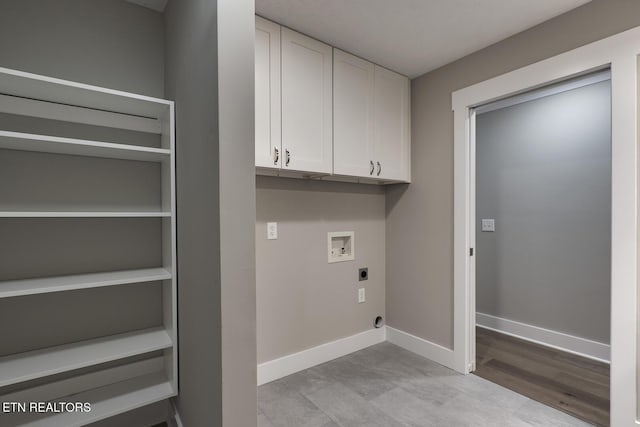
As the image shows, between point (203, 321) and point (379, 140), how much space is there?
1941mm

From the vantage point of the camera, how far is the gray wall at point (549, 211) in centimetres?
270

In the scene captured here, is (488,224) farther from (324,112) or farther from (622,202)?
(324,112)

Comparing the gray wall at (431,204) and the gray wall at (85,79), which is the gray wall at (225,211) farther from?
the gray wall at (431,204)

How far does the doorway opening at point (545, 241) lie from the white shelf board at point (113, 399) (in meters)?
2.23

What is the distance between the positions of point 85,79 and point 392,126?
2.15m

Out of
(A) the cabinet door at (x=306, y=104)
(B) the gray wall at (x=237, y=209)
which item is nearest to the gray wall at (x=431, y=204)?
(A) the cabinet door at (x=306, y=104)

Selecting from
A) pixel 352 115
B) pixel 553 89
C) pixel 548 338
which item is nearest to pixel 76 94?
pixel 352 115

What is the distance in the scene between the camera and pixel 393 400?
6.76ft

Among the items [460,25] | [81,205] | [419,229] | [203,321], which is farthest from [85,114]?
[419,229]

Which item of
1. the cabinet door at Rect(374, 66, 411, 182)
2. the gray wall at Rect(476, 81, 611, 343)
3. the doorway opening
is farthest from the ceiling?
the gray wall at Rect(476, 81, 611, 343)

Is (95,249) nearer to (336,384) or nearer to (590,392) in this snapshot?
(336,384)

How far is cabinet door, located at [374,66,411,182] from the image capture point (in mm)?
2600

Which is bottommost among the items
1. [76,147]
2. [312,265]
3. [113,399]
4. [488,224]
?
[113,399]

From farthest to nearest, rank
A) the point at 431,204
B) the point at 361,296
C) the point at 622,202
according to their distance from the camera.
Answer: the point at 361,296, the point at 431,204, the point at 622,202
